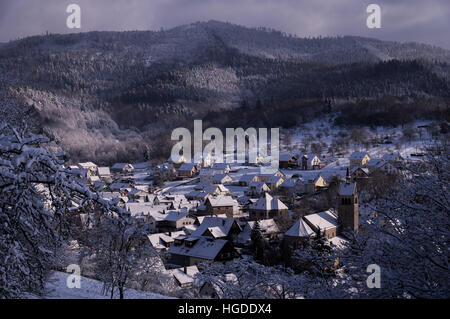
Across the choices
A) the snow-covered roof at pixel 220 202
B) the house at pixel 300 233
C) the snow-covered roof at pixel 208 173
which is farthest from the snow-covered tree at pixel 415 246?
the snow-covered roof at pixel 208 173

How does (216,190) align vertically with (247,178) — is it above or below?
below

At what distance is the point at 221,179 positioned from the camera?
6669 centimetres

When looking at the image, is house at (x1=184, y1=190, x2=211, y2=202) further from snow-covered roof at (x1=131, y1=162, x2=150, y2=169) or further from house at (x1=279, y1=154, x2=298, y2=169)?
snow-covered roof at (x1=131, y1=162, x2=150, y2=169)

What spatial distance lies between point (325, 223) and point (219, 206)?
13.7 m

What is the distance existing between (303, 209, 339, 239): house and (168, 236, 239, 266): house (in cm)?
688

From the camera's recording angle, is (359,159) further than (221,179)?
No

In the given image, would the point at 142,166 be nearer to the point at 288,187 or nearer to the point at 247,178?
the point at 247,178

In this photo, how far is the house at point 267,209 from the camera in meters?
→ 41.2

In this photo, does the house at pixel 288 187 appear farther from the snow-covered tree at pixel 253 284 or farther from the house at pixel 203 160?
the snow-covered tree at pixel 253 284

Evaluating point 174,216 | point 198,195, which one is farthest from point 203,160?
point 174,216

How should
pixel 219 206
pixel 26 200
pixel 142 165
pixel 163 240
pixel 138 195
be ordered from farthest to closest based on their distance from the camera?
pixel 142 165 < pixel 138 195 < pixel 219 206 < pixel 163 240 < pixel 26 200
